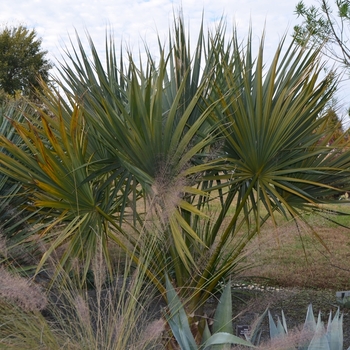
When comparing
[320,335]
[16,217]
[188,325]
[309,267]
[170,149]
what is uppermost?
[170,149]

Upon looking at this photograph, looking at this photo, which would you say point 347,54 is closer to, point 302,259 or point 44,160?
point 302,259

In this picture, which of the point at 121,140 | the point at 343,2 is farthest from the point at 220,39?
the point at 343,2

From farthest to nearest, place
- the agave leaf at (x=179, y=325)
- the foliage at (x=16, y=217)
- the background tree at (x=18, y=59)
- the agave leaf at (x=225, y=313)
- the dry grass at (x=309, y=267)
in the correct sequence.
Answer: the background tree at (x=18, y=59) → the dry grass at (x=309, y=267) → the foliage at (x=16, y=217) → the agave leaf at (x=225, y=313) → the agave leaf at (x=179, y=325)

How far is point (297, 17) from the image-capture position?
669 centimetres

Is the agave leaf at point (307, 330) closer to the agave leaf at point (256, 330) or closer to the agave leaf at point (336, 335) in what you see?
the agave leaf at point (336, 335)

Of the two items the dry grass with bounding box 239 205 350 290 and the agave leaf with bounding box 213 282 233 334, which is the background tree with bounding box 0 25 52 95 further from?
the agave leaf with bounding box 213 282 233 334

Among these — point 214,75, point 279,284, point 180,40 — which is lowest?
point 279,284

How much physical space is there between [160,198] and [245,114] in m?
0.98

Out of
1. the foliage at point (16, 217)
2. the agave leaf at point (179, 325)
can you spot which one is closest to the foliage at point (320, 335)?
the agave leaf at point (179, 325)

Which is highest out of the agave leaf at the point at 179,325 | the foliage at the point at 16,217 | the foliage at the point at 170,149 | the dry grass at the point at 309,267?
the foliage at the point at 170,149

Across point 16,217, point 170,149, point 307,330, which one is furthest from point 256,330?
point 16,217

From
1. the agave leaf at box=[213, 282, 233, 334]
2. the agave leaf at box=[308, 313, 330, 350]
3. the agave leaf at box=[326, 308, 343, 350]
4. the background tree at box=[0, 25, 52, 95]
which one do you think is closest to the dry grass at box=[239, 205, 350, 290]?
the agave leaf at box=[213, 282, 233, 334]

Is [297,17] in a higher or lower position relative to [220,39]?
higher

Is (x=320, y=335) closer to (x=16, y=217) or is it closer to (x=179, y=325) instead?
(x=179, y=325)
